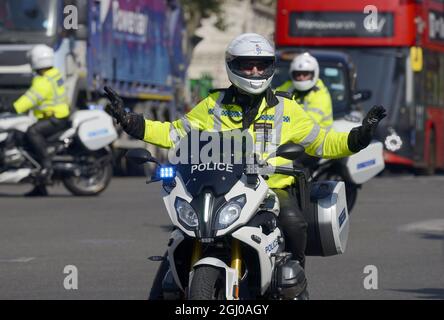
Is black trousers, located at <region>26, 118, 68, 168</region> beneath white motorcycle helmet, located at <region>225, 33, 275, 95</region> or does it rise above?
beneath

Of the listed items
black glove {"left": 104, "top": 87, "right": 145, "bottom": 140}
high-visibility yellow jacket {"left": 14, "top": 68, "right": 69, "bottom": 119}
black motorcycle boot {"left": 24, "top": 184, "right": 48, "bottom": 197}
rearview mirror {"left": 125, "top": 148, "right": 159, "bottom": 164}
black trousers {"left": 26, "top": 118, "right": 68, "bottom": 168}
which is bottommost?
black motorcycle boot {"left": 24, "top": 184, "right": 48, "bottom": 197}

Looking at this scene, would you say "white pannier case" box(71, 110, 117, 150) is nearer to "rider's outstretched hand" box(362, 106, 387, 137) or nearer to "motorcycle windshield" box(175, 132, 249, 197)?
"motorcycle windshield" box(175, 132, 249, 197)

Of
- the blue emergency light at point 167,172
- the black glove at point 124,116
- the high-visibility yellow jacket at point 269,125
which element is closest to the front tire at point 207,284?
the blue emergency light at point 167,172

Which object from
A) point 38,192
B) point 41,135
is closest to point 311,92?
point 41,135

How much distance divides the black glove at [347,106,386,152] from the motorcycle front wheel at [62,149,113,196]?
40.2 feet

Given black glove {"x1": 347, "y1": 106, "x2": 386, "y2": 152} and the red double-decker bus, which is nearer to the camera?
black glove {"x1": 347, "y1": 106, "x2": 386, "y2": 152}

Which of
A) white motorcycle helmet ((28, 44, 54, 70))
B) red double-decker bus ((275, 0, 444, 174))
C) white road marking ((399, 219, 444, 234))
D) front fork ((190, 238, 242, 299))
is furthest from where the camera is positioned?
red double-decker bus ((275, 0, 444, 174))

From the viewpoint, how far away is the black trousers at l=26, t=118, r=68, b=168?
19.6 meters

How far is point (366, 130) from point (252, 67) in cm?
67

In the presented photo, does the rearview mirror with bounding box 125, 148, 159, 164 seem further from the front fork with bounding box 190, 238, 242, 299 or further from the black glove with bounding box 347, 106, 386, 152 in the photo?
the black glove with bounding box 347, 106, 386, 152

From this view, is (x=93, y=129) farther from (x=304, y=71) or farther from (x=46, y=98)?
(x=304, y=71)

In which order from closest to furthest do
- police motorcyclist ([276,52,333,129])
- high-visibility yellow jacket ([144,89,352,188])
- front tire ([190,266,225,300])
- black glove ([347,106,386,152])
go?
front tire ([190,266,225,300])
black glove ([347,106,386,152])
high-visibility yellow jacket ([144,89,352,188])
police motorcyclist ([276,52,333,129])

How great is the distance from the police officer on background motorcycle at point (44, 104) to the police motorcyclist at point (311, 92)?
4.18 meters

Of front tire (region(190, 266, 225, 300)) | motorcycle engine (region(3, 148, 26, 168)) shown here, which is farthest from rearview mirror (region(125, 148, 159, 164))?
motorcycle engine (region(3, 148, 26, 168))
